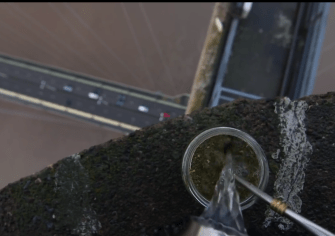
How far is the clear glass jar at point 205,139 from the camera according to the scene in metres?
0.87

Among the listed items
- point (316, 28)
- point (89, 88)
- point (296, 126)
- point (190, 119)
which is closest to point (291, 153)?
point (296, 126)

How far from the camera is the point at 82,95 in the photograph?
5.35m

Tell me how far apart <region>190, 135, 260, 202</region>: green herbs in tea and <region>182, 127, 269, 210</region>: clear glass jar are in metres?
0.01

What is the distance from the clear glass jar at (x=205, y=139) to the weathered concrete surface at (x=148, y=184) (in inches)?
1.9

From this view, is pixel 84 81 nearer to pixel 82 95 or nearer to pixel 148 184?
pixel 82 95

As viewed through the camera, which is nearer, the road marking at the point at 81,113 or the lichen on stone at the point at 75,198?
the lichen on stone at the point at 75,198

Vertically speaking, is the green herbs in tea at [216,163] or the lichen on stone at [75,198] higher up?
the green herbs in tea at [216,163]

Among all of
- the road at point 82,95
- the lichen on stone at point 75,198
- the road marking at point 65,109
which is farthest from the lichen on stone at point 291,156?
the road marking at point 65,109

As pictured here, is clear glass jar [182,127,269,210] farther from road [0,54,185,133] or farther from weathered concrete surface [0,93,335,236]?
road [0,54,185,133]

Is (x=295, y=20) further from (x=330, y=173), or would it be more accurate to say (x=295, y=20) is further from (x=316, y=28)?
(x=330, y=173)

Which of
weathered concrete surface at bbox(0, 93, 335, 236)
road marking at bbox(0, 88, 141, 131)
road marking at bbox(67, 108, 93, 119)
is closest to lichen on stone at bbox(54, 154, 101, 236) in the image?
weathered concrete surface at bbox(0, 93, 335, 236)

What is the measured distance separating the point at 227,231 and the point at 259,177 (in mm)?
309

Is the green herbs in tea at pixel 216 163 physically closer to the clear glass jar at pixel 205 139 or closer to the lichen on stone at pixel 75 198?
the clear glass jar at pixel 205 139

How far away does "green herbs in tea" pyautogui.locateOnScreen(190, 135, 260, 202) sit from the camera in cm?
89
